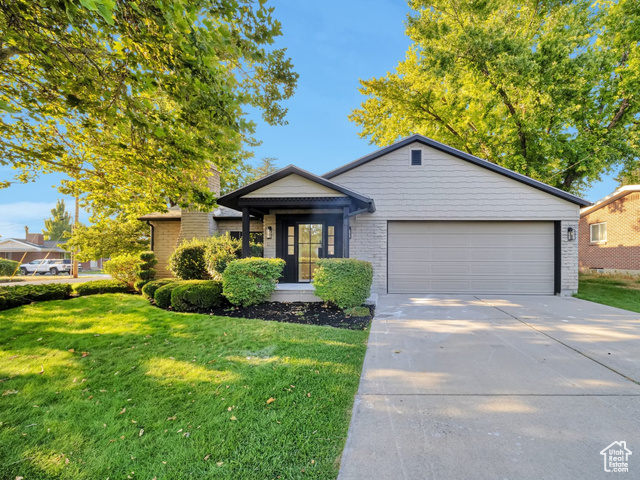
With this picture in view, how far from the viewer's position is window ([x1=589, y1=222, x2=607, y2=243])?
15102mm

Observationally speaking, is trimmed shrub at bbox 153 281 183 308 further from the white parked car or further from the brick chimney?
the white parked car

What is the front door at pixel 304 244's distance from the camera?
9312mm

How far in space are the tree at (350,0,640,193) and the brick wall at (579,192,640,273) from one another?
250 cm

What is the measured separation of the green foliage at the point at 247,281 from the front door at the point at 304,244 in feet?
7.75

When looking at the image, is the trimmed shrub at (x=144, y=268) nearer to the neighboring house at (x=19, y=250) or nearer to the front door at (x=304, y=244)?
the front door at (x=304, y=244)

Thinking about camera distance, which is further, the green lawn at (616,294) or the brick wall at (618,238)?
the brick wall at (618,238)

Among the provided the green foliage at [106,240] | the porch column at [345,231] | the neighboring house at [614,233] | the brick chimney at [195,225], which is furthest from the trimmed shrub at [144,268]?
the neighboring house at [614,233]

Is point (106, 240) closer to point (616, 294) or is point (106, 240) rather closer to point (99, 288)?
point (99, 288)

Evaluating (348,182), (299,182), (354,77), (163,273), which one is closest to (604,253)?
(348,182)

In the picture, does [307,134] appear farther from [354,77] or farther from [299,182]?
[299,182]

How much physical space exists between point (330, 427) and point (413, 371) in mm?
1492

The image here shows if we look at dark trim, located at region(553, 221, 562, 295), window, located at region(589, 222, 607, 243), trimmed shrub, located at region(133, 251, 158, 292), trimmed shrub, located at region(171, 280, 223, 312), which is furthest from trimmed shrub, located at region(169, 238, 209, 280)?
window, located at region(589, 222, 607, 243)

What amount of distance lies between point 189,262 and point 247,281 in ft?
12.3

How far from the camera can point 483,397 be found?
110 inches
